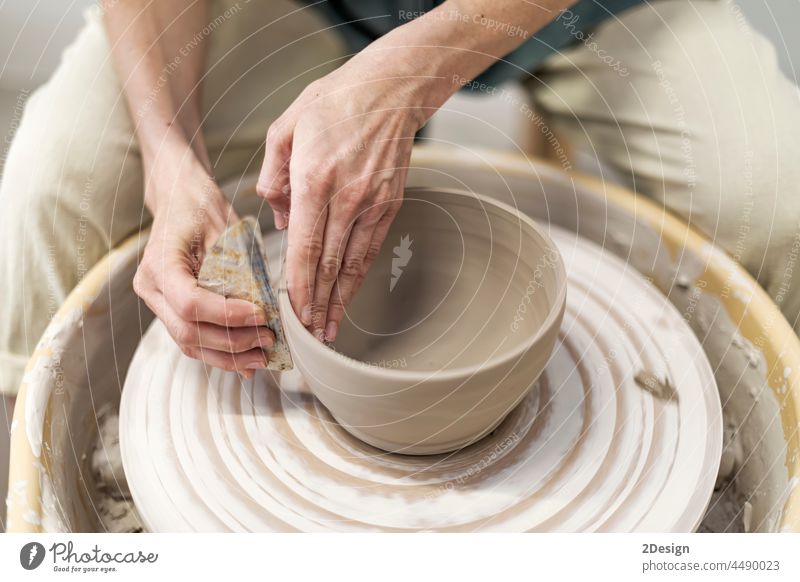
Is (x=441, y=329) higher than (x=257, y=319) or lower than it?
lower

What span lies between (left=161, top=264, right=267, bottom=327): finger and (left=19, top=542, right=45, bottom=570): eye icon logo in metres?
0.28

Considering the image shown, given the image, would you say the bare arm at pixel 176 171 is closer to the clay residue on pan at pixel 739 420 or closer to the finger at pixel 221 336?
the finger at pixel 221 336

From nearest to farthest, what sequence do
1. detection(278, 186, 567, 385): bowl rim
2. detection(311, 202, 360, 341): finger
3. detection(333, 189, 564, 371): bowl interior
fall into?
1. detection(278, 186, 567, 385): bowl rim
2. detection(311, 202, 360, 341): finger
3. detection(333, 189, 564, 371): bowl interior

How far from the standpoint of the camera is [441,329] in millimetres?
909

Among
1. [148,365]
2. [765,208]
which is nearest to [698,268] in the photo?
[765,208]

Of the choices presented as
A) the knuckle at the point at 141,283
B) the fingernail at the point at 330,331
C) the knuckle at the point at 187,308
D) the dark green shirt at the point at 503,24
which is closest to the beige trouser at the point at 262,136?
the dark green shirt at the point at 503,24

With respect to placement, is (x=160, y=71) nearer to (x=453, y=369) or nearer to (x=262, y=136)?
(x=262, y=136)

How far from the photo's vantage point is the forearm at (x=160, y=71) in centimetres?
88

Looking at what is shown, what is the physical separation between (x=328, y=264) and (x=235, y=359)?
18 centimetres

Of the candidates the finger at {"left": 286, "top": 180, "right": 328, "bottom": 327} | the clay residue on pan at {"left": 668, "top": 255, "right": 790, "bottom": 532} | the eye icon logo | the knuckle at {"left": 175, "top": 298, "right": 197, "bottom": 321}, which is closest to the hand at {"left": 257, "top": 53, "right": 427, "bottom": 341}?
the finger at {"left": 286, "top": 180, "right": 328, "bottom": 327}

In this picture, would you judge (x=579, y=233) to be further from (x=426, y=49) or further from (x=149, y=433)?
(x=149, y=433)

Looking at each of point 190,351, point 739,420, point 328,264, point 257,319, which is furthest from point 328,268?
point 739,420

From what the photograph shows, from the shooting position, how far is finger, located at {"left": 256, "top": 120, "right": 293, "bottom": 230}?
2.37 feet

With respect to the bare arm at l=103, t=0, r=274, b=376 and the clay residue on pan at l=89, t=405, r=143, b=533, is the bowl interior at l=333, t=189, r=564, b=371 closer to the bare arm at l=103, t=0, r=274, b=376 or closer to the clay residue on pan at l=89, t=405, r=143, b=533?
the bare arm at l=103, t=0, r=274, b=376
